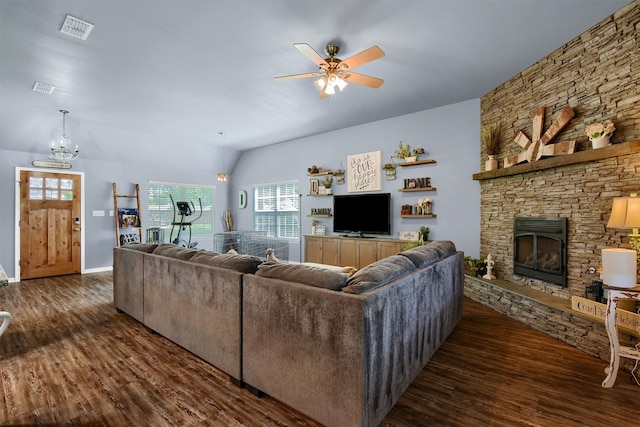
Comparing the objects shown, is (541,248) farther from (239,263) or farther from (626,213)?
(239,263)

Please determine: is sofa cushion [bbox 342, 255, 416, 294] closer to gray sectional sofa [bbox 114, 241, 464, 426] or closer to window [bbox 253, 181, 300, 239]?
gray sectional sofa [bbox 114, 241, 464, 426]

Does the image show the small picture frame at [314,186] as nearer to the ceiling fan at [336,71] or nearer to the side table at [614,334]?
the ceiling fan at [336,71]

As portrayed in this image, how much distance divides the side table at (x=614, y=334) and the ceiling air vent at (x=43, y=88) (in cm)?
655

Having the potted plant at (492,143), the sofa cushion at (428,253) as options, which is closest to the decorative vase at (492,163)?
the potted plant at (492,143)

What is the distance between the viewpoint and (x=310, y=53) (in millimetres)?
2699

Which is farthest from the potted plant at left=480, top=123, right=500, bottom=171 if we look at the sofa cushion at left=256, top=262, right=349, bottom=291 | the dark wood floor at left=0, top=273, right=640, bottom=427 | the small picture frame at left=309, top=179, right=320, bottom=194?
the sofa cushion at left=256, top=262, right=349, bottom=291

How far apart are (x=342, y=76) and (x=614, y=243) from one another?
311 cm

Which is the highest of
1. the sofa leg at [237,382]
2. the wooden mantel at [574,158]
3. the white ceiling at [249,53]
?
the white ceiling at [249,53]

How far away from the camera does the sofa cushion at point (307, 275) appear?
1.77 m

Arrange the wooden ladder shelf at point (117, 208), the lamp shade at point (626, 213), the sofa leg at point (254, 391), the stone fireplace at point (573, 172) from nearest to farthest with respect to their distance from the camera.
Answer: the sofa leg at point (254, 391) → the lamp shade at point (626, 213) → the stone fireplace at point (573, 172) → the wooden ladder shelf at point (117, 208)

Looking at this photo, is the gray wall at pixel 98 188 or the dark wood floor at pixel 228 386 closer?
the dark wood floor at pixel 228 386

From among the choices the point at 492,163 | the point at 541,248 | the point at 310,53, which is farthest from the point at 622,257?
the point at 310,53

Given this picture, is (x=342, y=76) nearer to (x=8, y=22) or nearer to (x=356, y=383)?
(x=356, y=383)

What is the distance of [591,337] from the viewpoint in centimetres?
272
